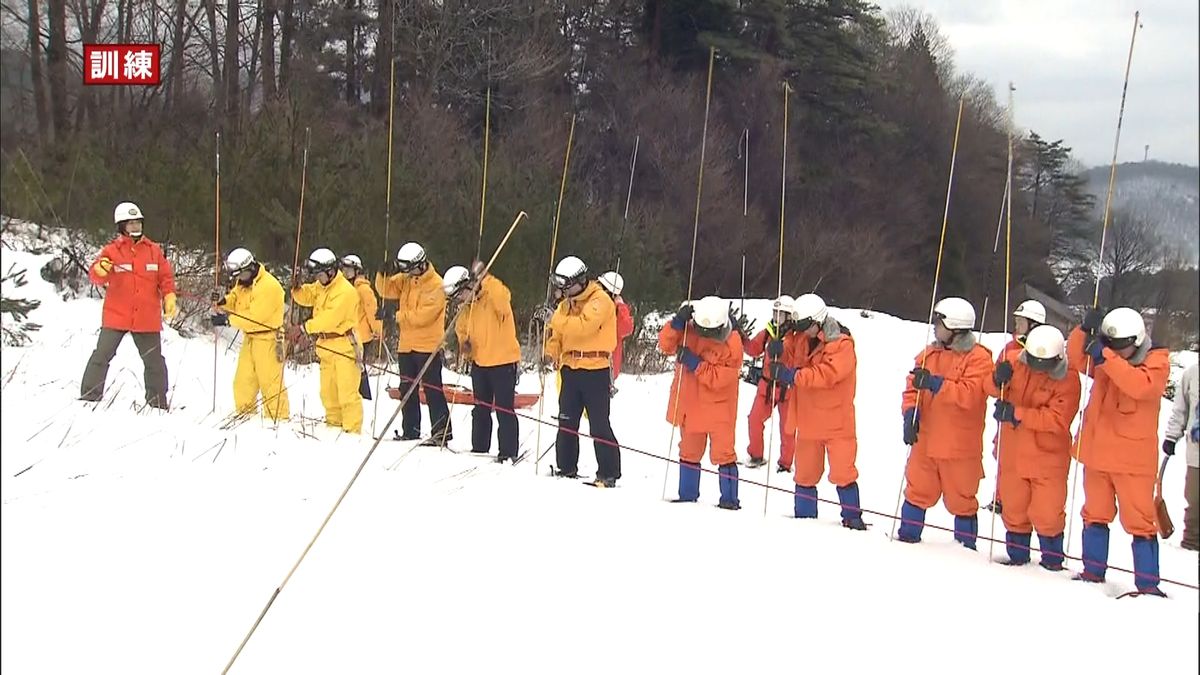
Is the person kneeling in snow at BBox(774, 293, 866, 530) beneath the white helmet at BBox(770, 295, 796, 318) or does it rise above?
beneath

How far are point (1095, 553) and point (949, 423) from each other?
3.82 ft

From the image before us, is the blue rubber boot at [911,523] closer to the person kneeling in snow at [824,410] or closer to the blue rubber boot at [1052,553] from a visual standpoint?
the person kneeling in snow at [824,410]

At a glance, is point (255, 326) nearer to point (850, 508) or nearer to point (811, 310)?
point (811, 310)

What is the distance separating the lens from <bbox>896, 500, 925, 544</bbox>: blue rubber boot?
6570 mm

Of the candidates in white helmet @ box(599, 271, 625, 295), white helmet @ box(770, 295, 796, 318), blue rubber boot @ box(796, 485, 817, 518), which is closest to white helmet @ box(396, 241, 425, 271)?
white helmet @ box(599, 271, 625, 295)

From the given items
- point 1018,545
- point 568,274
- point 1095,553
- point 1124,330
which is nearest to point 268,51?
point 568,274

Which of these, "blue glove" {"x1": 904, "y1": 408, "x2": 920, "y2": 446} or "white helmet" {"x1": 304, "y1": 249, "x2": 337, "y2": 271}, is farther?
"white helmet" {"x1": 304, "y1": 249, "x2": 337, "y2": 271}

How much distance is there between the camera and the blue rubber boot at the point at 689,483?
730 centimetres

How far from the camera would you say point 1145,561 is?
5.74m

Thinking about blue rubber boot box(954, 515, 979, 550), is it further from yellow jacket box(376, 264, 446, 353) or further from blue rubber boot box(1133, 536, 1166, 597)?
yellow jacket box(376, 264, 446, 353)

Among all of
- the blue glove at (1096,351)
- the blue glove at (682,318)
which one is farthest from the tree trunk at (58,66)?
the blue glove at (1096,351)

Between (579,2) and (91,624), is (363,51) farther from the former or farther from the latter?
(91,624)

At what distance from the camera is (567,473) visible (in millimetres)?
7738

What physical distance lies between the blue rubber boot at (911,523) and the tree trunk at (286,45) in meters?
12.9
